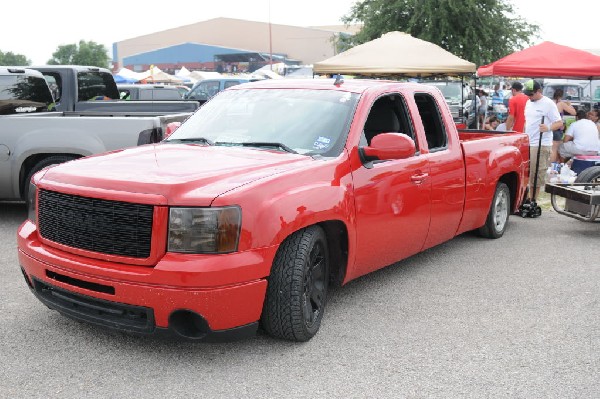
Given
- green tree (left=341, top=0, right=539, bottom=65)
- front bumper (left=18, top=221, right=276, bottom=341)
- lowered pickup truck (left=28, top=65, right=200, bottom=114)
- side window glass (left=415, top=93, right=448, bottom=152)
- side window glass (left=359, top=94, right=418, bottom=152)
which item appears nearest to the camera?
front bumper (left=18, top=221, right=276, bottom=341)

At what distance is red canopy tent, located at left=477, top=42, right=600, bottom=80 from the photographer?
1287 cm

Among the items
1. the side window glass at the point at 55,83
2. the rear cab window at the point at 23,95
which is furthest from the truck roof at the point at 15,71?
the side window glass at the point at 55,83

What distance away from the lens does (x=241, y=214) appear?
3807mm

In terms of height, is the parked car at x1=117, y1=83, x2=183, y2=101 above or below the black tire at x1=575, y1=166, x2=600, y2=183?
above

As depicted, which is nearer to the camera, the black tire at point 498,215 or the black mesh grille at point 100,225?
the black mesh grille at point 100,225

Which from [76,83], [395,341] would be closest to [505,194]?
[395,341]

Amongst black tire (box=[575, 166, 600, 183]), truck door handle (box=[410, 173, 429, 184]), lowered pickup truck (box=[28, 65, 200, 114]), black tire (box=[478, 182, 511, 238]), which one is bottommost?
black tire (box=[478, 182, 511, 238])

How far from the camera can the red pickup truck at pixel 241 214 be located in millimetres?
3750

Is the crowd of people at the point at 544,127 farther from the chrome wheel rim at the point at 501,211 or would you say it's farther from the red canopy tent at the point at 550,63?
the chrome wheel rim at the point at 501,211

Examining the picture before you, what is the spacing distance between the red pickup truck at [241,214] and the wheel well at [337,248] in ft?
0.03

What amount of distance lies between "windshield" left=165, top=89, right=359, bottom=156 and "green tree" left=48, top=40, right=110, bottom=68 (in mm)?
91263

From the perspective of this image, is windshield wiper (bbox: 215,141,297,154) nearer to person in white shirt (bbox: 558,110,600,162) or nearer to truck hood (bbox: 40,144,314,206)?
truck hood (bbox: 40,144,314,206)

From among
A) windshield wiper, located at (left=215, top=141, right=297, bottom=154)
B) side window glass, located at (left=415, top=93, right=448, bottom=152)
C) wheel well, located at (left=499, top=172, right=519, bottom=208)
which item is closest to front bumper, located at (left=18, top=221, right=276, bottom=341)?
windshield wiper, located at (left=215, top=141, right=297, bottom=154)

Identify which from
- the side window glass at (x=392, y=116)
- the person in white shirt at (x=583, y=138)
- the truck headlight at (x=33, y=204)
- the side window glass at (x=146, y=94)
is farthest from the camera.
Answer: the side window glass at (x=146, y=94)
